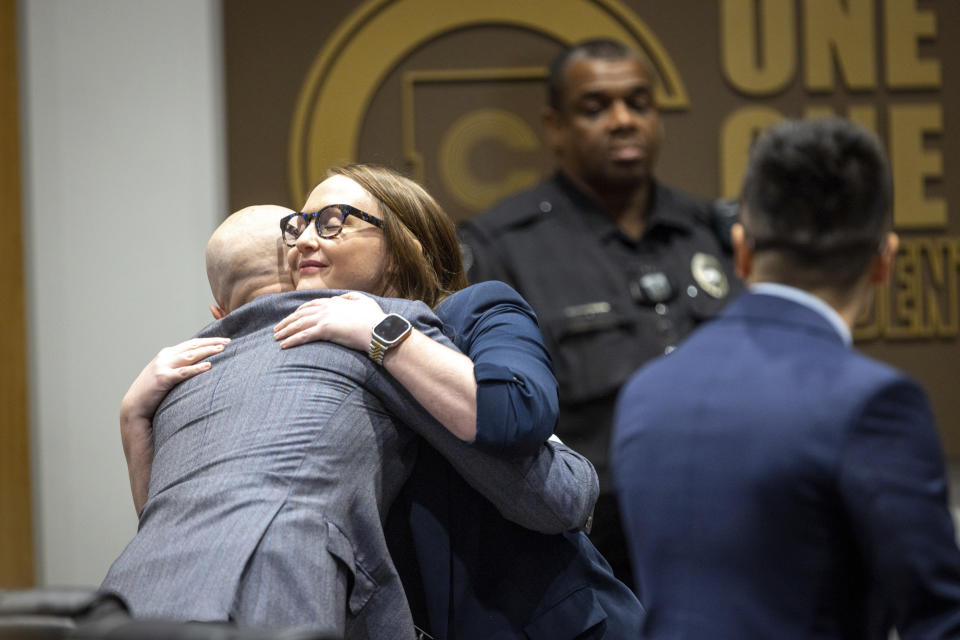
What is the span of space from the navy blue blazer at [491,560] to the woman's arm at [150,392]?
363 mm

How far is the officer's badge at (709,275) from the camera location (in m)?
3.38

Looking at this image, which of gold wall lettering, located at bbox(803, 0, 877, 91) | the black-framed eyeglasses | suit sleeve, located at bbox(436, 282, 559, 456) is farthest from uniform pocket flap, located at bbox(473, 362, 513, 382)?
gold wall lettering, located at bbox(803, 0, 877, 91)

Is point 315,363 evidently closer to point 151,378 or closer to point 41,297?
point 151,378

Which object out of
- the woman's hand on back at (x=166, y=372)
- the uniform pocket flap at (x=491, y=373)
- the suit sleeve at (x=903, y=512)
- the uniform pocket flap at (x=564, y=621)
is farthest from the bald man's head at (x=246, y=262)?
the suit sleeve at (x=903, y=512)

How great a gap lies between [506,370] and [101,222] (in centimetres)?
240

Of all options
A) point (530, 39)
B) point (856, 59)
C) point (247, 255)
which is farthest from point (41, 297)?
point (856, 59)

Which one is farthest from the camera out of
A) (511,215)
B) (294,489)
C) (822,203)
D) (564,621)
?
(511,215)

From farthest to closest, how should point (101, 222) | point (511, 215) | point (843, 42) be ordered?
point (843, 42)
point (101, 222)
point (511, 215)

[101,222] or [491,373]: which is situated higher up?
[101,222]

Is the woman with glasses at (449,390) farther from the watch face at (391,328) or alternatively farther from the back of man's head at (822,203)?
the back of man's head at (822,203)

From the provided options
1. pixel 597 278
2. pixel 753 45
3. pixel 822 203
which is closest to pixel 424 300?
pixel 822 203

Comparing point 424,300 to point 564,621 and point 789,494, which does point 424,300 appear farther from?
point 789,494

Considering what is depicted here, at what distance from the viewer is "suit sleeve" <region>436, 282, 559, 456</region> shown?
1621 millimetres

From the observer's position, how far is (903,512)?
1181 mm
